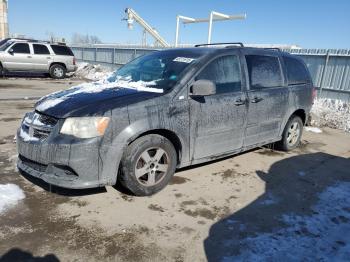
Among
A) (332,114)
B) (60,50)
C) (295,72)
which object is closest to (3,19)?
(60,50)

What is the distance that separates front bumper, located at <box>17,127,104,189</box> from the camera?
3471mm

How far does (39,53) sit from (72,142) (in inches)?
615

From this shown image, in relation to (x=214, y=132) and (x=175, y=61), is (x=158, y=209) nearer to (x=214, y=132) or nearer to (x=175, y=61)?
(x=214, y=132)

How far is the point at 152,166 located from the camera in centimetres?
405

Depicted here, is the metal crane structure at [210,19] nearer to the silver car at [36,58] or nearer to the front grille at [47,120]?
the silver car at [36,58]

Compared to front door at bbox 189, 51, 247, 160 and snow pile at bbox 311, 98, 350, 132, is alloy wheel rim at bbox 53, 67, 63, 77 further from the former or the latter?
front door at bbox 189, 51, 247, 160

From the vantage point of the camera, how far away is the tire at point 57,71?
18.0 metres

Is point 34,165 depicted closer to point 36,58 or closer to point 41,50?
point 36,58

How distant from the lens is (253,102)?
501 centimetres

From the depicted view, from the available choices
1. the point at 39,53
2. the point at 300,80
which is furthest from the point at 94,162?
the point at 39,53

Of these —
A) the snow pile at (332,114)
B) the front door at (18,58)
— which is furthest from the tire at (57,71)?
the snow pile at (332,114)

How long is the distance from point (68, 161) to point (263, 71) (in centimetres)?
328

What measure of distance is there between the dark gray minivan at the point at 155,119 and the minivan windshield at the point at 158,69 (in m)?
0.02

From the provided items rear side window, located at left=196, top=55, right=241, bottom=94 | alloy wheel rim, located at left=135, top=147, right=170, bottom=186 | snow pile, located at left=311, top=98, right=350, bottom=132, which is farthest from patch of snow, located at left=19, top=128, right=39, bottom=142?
snow pile, located at left=311, top=98, right=350, bottom=132
